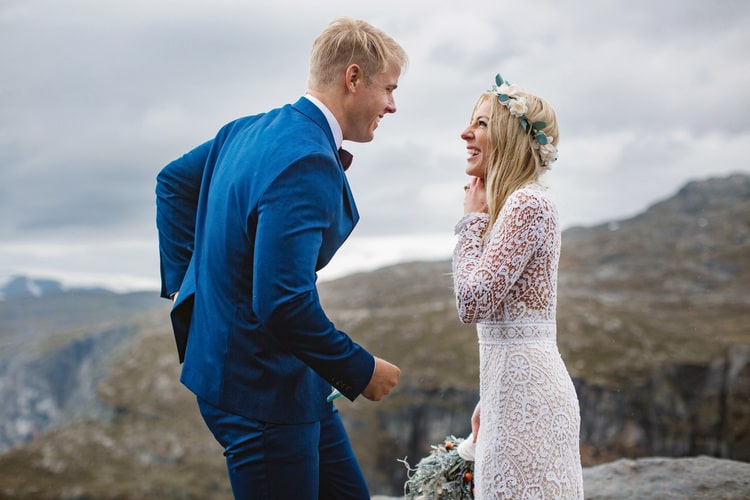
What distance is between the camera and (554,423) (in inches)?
143

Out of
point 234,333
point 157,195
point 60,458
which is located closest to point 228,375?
point 234,333

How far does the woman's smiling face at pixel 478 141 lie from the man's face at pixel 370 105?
2.21ft

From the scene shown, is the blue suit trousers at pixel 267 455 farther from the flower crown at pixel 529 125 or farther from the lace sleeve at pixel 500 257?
the flower crown at pixel 529 125

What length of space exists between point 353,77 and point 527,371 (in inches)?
69.6

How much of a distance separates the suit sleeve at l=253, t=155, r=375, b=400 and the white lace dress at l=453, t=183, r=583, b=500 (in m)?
0.81

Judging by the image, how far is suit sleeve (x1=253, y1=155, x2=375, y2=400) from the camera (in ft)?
9.29

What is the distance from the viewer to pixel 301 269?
112 inches

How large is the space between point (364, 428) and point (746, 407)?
3672cm

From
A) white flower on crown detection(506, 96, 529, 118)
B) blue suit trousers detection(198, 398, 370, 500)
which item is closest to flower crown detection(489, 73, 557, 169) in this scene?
white flower on crown detection(506, 96, 529, 118)

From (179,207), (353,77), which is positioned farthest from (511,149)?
(179,207)

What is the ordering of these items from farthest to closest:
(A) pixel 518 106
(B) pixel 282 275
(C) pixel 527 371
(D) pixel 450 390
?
(D) pixel 450 390, (A) pixel 518 106, (C) pixel 527 371, (B) pixel 282 275

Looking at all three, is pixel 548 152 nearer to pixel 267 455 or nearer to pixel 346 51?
pixel 346 51

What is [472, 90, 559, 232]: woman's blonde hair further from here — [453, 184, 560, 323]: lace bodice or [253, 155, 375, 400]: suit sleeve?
[253, 155, 375, 400]: suit sleeve

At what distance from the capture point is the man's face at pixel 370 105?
134 inches
